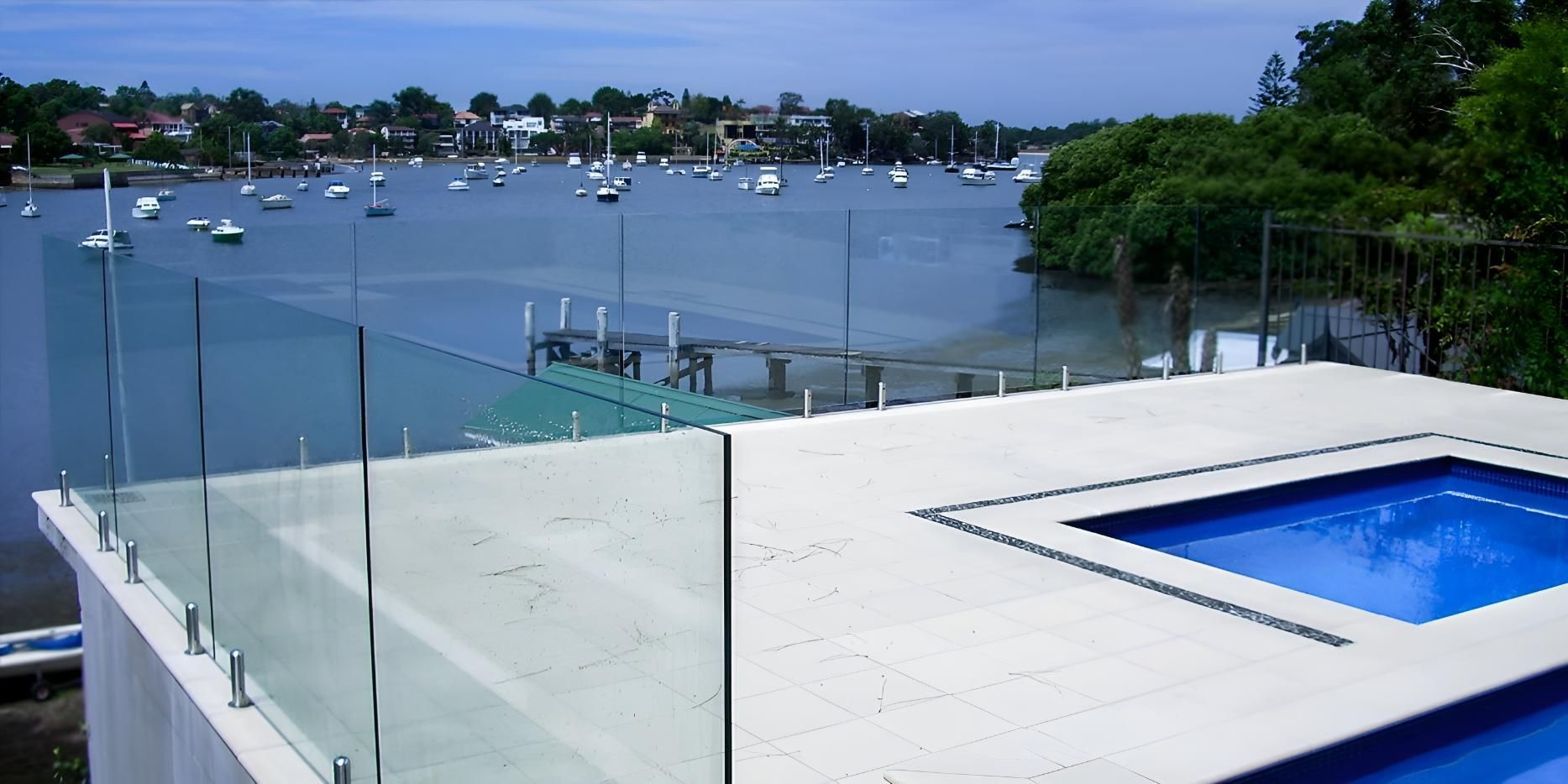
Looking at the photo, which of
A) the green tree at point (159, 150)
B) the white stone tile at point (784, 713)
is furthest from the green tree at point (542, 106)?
the white stone tile at point (784, 713)

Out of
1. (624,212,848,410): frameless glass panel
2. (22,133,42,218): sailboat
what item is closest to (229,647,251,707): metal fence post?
(624,212,848,410): frameless glass panel

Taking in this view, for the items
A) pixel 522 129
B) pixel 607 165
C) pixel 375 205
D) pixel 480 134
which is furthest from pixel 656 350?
pixel 522 129

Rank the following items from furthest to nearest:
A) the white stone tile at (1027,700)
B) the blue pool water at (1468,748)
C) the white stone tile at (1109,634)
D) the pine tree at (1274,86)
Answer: the pine tree at (1274,86) < the white stone tile at (1109,634) < the white stone tile at (1027,700) < the blue pool water at (1468,748)

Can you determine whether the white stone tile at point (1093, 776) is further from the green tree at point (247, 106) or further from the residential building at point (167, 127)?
the green tree at point (247, 106)

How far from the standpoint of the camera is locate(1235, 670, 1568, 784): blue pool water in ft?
15.8

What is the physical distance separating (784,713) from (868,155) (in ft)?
145

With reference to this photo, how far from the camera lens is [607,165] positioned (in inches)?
1854

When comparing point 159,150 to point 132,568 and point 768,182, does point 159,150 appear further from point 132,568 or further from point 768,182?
point 132,568

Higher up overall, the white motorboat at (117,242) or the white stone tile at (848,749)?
the white motorboat at (117,242)

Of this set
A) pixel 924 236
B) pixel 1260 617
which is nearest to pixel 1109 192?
pixel 924 236

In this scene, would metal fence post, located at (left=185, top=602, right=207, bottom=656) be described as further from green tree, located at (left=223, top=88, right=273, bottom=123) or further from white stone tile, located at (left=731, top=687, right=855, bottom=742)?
green tree, located at (left=223, top=88, right=273, bottom=123)

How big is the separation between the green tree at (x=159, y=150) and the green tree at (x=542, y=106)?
18.5 meters

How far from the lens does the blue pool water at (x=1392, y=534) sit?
760cm

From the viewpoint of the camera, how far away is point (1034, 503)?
805 cm
